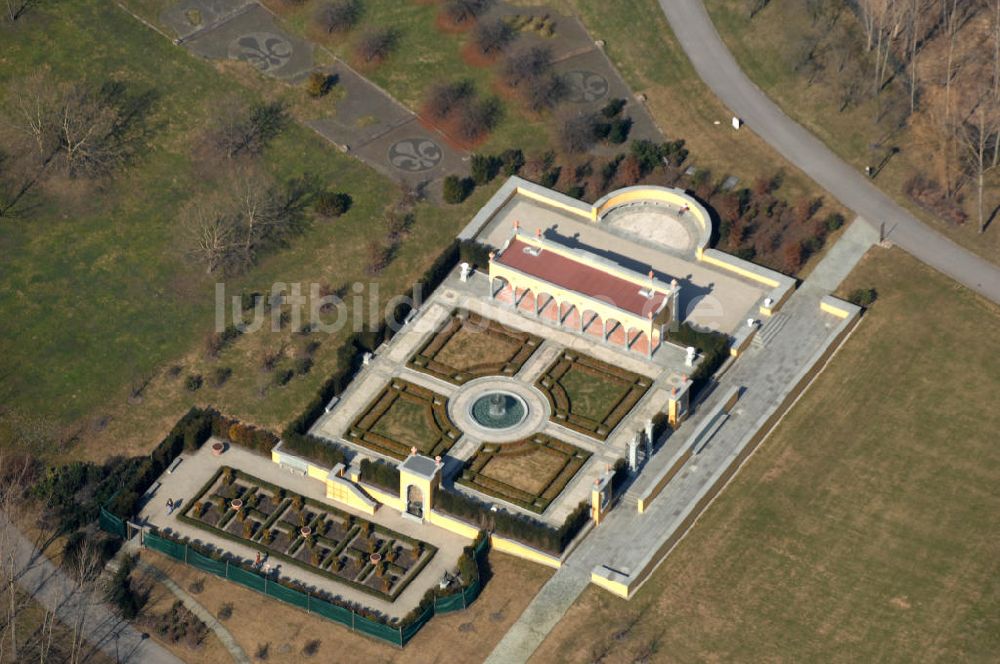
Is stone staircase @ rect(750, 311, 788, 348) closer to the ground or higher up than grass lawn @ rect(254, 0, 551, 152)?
closer to the ground

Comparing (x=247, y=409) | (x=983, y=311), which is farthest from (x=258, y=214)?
(x=983, y=311)

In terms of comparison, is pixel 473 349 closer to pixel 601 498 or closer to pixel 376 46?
pixel 601 498

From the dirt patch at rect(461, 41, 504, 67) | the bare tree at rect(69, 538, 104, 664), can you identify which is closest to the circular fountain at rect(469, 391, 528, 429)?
the bare tree at rect(69, 538, 104, 664)

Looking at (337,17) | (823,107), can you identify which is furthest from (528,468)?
(337,17)

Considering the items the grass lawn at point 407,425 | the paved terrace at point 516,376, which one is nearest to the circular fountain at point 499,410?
the paved terrace at point 516,376

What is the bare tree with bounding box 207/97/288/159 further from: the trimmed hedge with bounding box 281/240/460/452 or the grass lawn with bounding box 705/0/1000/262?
the grass lawn with bounding box 705/0/1000/262

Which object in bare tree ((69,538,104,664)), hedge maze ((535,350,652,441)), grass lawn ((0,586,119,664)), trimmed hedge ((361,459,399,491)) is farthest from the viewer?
hedge maze ((535,350,652,441))

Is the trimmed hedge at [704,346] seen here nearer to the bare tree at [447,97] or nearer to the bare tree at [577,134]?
the bare tree at [577,134]
